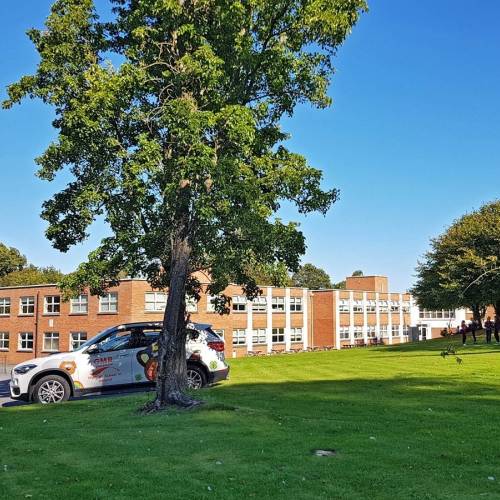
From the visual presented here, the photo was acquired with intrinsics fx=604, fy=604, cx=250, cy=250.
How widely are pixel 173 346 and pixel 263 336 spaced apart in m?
45.1

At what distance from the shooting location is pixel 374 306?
76312 mm

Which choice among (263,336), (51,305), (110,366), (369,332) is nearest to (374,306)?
(369,332)

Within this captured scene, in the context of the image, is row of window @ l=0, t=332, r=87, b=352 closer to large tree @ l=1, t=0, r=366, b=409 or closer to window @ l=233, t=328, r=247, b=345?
window @ l=233, t=328, r=247, b=345

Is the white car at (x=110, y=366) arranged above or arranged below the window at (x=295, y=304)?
below

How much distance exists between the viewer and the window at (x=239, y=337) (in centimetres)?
5268

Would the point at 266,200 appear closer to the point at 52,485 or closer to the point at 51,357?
the point at 51,357

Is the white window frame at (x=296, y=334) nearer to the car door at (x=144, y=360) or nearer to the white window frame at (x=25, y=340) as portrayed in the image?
the white window frame at (x=25, y=340)

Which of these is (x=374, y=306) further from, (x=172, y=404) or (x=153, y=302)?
(x=172, y=404)

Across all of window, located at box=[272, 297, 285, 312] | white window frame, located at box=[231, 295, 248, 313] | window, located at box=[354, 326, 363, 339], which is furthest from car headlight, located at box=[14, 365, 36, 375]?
window, located at box=[354, 326, 363, 339]

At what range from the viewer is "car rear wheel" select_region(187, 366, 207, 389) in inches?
612

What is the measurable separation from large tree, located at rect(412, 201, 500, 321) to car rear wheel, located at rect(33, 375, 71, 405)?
28628mm

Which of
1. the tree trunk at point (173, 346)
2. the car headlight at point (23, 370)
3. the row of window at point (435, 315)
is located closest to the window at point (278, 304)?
the row of window at point (435, 315)

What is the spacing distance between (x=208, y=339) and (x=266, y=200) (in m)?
5.29

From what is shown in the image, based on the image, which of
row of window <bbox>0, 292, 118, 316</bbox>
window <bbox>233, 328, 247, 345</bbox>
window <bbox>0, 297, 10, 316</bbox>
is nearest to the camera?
row of window <bbox>0, 292, 118, 316</bbox>
